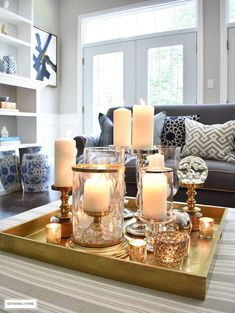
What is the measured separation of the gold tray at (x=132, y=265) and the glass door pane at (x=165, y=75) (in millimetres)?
3156

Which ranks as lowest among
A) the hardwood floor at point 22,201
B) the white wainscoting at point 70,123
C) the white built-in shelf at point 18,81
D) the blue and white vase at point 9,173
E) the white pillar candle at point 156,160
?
the hardwood floor at point 22,201

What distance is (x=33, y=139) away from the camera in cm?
367

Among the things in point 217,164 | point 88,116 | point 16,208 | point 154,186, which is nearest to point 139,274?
point 154,186

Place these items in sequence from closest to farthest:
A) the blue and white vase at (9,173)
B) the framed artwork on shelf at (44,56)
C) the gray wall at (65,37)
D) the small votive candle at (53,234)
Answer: the small votive candle at (53,234)
the blue and white vase at (9,173)
the framed artwork on shelf at (44,56)
the gray wall at (65,37)

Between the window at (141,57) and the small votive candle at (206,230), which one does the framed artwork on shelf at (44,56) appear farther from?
the small votive candle at (206,230)

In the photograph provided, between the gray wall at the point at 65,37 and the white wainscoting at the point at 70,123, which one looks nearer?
the gray wall at the point at 65,37

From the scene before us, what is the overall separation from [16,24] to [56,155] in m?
3.32

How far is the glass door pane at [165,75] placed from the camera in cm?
A: 379

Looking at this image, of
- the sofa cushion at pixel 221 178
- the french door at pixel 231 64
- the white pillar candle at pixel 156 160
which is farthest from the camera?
the french door at pixel 231 64

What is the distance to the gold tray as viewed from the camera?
60 centimetres

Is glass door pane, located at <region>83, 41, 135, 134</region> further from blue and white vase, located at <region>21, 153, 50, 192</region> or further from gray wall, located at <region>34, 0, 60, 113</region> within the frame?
blue and white vase, located at <region>21, 153, 50, 192</region>

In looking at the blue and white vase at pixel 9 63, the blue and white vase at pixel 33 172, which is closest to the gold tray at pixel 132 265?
the blue and white vase at pixel 33 172

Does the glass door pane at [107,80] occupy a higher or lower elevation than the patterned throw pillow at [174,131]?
higher

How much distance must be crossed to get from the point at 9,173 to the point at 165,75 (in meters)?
2.29
